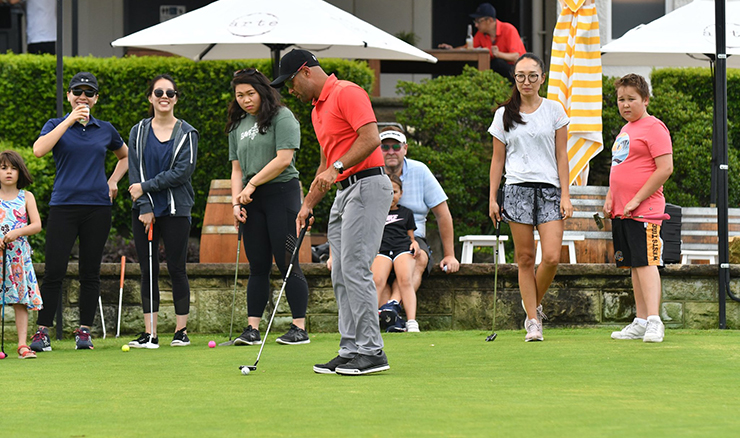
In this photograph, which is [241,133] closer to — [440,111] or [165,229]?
[165,229]

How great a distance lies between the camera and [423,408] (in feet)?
13.5

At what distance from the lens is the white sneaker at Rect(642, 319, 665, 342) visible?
666 cm

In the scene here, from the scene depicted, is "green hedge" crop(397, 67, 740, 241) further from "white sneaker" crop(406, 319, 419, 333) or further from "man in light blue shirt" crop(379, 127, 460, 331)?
"white sneaker" crop(406, 319, 419, 333)

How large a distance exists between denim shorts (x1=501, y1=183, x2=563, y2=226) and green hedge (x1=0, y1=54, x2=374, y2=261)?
4329 mm

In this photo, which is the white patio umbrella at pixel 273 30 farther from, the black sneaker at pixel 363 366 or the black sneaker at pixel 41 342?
the black sneaker at pixel 363 366

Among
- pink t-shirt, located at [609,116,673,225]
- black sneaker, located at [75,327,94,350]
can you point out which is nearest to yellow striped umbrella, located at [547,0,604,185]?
pink t-shirt, located at [609,116,673,225]

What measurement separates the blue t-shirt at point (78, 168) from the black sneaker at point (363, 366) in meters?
2.71

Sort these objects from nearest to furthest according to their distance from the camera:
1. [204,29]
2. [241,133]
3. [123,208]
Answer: [241,133] → [204,29] → [123,208]

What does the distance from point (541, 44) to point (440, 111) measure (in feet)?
14.5

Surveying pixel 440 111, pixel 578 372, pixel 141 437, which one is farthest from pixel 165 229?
pixel 440 111

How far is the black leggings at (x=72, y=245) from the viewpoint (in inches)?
284

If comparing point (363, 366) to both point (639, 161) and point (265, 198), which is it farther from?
point (639, 161)

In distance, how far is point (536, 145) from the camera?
22.2 ft

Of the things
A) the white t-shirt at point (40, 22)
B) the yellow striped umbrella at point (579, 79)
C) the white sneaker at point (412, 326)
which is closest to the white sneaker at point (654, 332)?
the white sneaker at point (412, 326)
